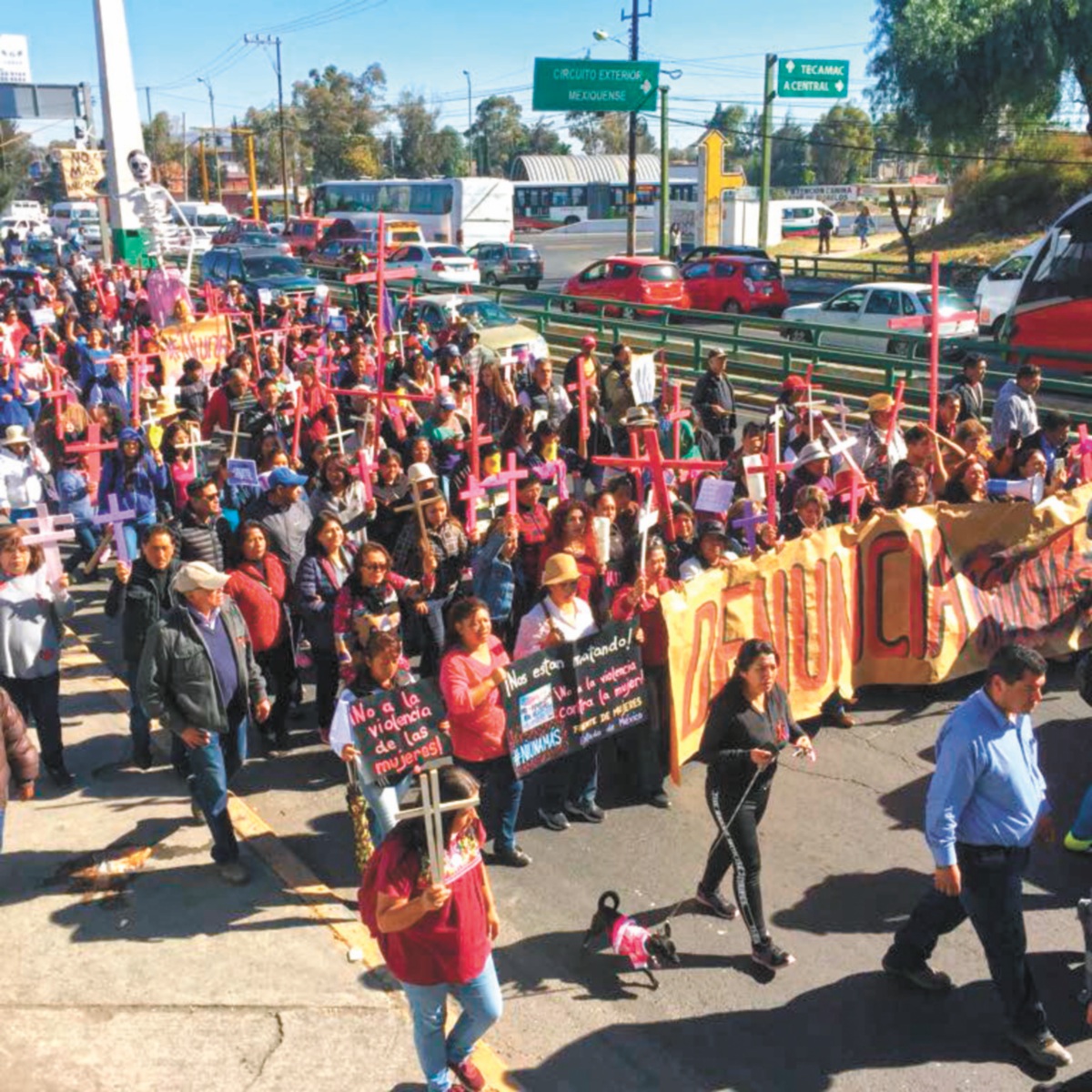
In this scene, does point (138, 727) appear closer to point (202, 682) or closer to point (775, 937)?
point (202, 682)

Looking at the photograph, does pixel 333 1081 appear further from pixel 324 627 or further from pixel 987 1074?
pixel 324 627

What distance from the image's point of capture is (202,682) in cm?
576

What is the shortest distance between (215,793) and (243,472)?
134 inches

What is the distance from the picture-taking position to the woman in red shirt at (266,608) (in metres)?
6.83

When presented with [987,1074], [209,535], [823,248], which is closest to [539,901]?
[987,1074]

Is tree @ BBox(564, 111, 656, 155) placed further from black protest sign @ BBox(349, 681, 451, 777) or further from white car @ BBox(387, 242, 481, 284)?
black protest sign @ BBox(349, 681, 451, 777)

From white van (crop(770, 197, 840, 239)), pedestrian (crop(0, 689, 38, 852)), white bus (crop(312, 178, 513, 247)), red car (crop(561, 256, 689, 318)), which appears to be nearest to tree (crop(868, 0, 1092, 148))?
white bus (crop(312, 178, 513, 247))

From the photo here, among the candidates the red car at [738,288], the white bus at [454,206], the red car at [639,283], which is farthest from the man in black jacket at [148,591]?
the white bus at [454,206]

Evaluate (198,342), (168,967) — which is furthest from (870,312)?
(168,967)

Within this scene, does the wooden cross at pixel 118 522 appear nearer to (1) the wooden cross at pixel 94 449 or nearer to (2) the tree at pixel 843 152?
(1) the wooden cross at pixel 94 449

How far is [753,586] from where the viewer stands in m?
7.06

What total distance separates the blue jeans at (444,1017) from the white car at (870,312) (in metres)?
17.1

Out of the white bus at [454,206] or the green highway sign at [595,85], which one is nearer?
the green highway sign at [595,85]

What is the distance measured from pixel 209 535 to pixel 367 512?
1.19 meters
